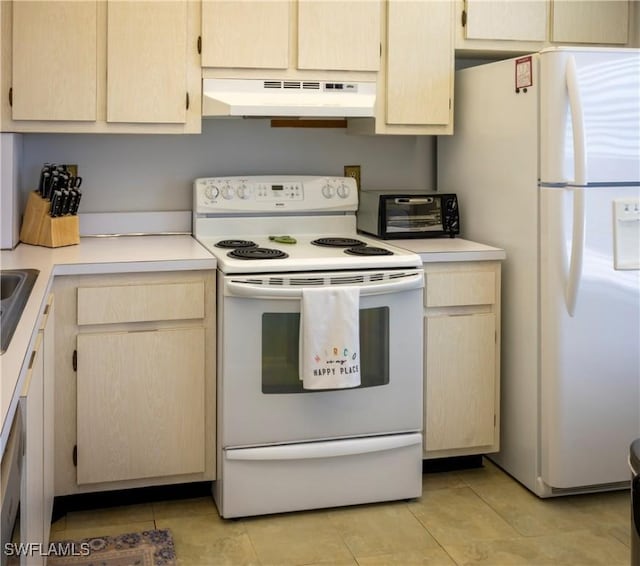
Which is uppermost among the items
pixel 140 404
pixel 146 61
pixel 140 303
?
pixel 146 61

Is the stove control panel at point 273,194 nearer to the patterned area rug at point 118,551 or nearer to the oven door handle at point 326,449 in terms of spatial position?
the oven door handle at point 326,449

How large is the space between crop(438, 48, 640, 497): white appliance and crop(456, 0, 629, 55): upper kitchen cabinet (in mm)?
292

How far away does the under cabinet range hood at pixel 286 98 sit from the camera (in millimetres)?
3135

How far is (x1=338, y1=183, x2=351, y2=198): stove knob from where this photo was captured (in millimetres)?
3613

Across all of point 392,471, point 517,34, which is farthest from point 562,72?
point 392,471

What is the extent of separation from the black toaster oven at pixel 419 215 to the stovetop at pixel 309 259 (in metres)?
0.19

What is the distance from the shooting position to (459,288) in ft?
10.4

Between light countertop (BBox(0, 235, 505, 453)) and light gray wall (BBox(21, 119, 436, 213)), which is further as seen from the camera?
light gray wall (BBox(21, 119, 436, 213))

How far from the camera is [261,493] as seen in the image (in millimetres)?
2898

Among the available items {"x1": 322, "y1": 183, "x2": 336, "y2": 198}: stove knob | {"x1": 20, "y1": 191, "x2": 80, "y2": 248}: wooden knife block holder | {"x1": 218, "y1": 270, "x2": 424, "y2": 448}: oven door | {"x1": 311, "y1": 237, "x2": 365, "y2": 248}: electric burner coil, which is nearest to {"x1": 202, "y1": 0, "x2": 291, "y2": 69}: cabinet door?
{"x1": 322, "y1": 183, "x2": 336, "y2": 198}: stove knob

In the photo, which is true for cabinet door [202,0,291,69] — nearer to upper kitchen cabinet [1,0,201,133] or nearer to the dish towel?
upper kitchen cabinet [1,0,201,133]

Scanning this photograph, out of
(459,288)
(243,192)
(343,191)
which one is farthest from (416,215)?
(243,192)

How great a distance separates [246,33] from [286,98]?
28 cm

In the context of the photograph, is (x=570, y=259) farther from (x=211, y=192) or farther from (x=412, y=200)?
(x=211, y=192)
